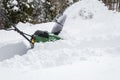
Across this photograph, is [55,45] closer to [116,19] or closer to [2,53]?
[2,53]

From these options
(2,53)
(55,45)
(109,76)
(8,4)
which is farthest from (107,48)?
(8,4)

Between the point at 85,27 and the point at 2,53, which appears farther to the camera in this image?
the point at 85,27

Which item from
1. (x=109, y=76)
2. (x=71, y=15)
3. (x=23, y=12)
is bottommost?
(x=23, y=12)

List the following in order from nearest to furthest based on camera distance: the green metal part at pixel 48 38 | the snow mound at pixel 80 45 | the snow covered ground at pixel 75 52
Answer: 1. the snow covered ground at pixel 75 52
2. the snow mound at pixel 80 45
3. the green metal part at pixel 48 38

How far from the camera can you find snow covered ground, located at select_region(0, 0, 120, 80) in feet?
16.9

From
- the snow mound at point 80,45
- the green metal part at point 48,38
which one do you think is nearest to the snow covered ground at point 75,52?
the snow mound at point 80,45

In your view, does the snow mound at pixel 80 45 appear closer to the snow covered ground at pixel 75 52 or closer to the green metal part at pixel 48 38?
the snow covered ground at pixel 75 52

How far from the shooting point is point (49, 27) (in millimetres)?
9906

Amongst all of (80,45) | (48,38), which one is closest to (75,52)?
(80,45)

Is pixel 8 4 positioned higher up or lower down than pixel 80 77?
lower down

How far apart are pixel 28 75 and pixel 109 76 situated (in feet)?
4.03

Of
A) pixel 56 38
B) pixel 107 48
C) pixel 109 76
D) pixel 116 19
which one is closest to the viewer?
pixel 109 76

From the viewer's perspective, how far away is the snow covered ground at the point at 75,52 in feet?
16.9

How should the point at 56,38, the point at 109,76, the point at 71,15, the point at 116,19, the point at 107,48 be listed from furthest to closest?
the point at 71,15 → the point at 116,19 → the point at 56,38 → the point at 107,48 → the point at 109,76
